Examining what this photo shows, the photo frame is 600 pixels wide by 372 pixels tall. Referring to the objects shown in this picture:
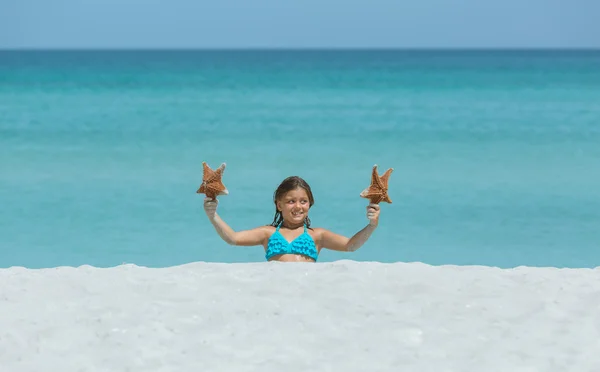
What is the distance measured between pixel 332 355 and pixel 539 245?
8.23m

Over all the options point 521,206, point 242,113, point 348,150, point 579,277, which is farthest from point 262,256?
point 242,113

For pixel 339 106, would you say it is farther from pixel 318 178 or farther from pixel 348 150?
pixel 318 178

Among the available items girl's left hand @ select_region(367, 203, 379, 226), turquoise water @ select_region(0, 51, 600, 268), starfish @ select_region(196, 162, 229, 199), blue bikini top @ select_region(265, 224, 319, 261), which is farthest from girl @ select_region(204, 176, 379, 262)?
turquoise water @ select_region(0, 51, 600, 268)

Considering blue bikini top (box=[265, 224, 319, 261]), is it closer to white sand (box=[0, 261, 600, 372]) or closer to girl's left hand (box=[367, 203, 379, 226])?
white sand (box=[0, 261, 600, 372])

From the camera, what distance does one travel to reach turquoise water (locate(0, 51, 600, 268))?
12.3m

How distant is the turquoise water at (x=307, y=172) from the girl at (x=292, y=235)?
16.4 ft

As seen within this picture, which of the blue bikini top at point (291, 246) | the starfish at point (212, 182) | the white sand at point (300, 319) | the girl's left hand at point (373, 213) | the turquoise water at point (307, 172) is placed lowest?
the white sand at point (300, 319)

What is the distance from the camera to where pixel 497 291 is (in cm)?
543

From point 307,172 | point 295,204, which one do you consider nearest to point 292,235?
point 295,204

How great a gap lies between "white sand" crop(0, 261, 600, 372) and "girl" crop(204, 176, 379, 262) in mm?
296

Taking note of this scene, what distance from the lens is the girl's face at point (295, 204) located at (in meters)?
6.21

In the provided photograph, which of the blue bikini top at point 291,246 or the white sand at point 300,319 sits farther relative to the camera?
the blue bikini top at point 291,246

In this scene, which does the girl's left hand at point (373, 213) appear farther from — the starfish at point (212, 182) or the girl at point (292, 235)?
the starfish at point (212, 182)

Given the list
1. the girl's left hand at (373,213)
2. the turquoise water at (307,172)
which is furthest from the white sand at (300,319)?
the turquoise water at (307,172)
